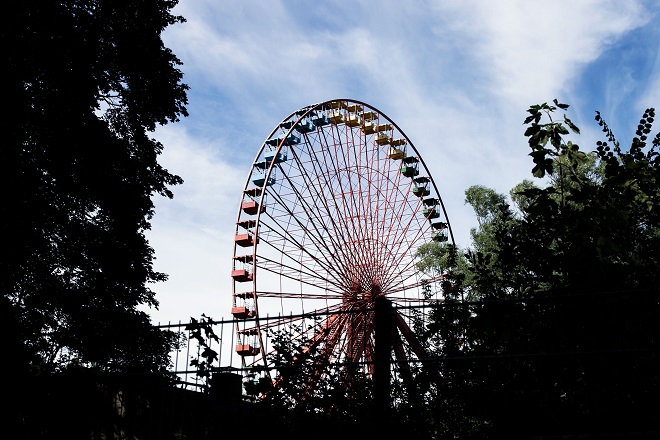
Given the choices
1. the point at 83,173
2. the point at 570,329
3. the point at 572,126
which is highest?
the point at 83,173

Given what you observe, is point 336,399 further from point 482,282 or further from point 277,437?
point 482,282

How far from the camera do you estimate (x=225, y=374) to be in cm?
568

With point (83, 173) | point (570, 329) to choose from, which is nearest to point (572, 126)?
point (570, 329)

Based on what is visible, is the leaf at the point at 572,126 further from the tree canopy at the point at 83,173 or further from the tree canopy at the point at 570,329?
the tree canopy at the point at 83,173

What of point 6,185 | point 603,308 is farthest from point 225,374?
point 6,185

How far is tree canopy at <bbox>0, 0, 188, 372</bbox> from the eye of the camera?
12.3m

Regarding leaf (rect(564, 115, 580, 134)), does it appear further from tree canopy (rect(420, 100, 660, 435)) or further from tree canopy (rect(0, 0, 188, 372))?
tree canopy (rect(0, 0, 188, 372))

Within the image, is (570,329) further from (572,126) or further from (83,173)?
(83,173)

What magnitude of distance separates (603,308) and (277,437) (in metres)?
2.67

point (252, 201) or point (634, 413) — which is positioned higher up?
point (252, 201)

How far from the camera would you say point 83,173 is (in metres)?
13.5

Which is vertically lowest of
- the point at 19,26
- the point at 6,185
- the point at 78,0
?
the point at 6,185

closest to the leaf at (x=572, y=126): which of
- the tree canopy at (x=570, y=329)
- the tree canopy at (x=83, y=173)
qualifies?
the tree canopy at (x=570, y=329)

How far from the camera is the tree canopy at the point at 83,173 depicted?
40.2ft
